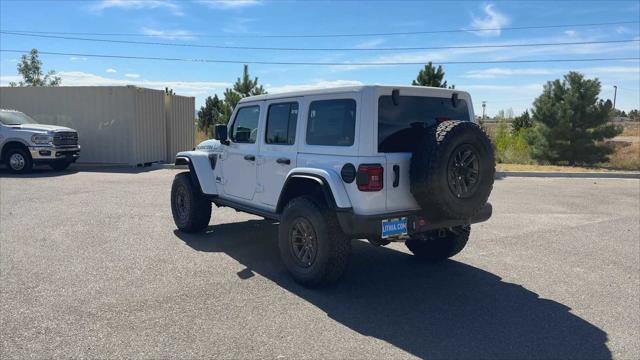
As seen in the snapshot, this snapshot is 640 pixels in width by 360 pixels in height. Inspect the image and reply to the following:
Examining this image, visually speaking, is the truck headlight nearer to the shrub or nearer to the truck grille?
the truck grille

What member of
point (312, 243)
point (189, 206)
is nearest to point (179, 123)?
point (189, 206)

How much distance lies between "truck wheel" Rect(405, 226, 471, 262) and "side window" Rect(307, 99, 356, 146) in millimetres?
1557

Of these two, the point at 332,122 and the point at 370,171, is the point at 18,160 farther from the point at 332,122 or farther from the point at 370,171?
the point at 370,171

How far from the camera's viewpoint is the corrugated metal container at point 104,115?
1809 centimetres

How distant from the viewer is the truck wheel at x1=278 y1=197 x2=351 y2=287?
4832 mm

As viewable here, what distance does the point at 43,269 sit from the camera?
564cm

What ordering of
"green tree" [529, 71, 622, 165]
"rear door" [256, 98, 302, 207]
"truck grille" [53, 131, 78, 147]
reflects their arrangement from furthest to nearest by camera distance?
"green tree" [529, 71, 622, 165], "truck grille" [53, 131, 78, 147], "rear door" [256, 98, 302, 207]

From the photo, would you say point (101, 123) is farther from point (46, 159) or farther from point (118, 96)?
point (46, 159)

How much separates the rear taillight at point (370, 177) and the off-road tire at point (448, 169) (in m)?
0.31

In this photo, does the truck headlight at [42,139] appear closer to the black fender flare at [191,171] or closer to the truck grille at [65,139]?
the truck grille at [65,139]

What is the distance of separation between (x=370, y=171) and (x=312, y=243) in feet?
3.33

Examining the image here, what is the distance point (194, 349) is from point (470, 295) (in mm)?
2738

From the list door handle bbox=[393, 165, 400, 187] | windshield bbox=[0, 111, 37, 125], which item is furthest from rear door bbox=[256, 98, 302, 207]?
windshield bbox=[0, 111, 37, 125]

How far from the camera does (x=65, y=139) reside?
16.0 m
